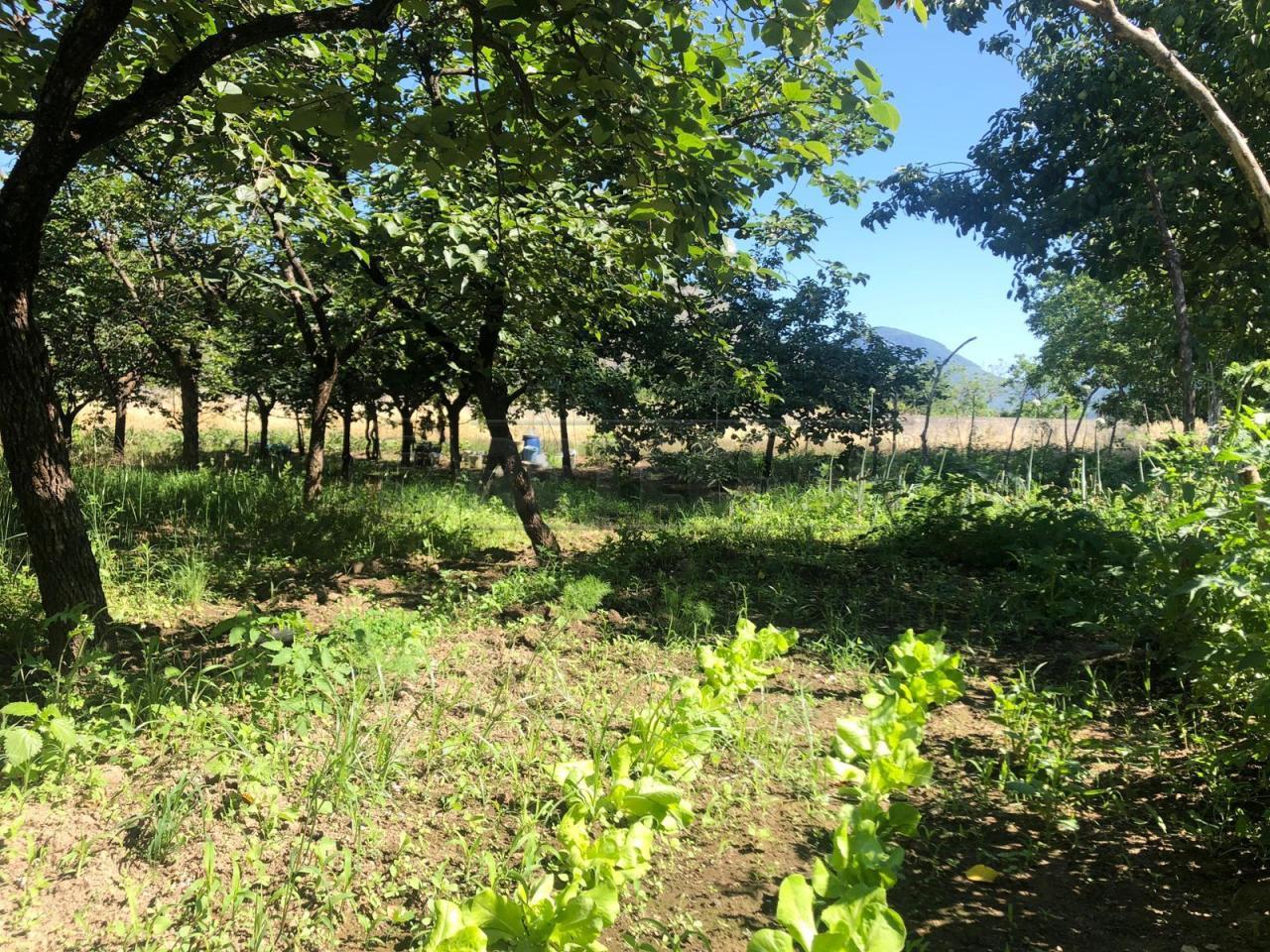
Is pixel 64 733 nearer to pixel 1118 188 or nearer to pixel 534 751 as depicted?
pixel 534 751

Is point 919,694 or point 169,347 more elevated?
point 169,347

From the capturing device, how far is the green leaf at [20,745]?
1991 millimetres

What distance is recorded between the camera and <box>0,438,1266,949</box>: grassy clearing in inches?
74.6

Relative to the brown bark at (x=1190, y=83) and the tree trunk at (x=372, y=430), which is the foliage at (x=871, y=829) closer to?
the brown bark at (x=1190, y=83)

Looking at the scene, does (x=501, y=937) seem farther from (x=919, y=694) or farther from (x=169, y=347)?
(x=169, y=347)

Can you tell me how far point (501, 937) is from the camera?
52.0 inches

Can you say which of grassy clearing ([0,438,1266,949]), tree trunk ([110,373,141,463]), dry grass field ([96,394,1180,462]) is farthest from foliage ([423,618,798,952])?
tree trunk ([110,373,141,463])

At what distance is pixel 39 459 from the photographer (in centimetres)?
280

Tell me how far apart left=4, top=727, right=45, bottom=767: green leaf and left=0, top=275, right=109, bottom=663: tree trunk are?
676mm

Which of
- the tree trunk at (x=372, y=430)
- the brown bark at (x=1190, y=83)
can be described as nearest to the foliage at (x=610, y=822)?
the brown bark at (x=1190, y=83)

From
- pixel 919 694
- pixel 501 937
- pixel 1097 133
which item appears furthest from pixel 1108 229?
pixel 501 937

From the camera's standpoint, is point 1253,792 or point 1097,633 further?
point 1097,633

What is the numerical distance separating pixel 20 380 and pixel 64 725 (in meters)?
1.39

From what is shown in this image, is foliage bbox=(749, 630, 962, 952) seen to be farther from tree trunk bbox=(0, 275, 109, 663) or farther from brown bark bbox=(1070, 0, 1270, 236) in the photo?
brown bark bbox=(1070, 0, 1270, 236)
